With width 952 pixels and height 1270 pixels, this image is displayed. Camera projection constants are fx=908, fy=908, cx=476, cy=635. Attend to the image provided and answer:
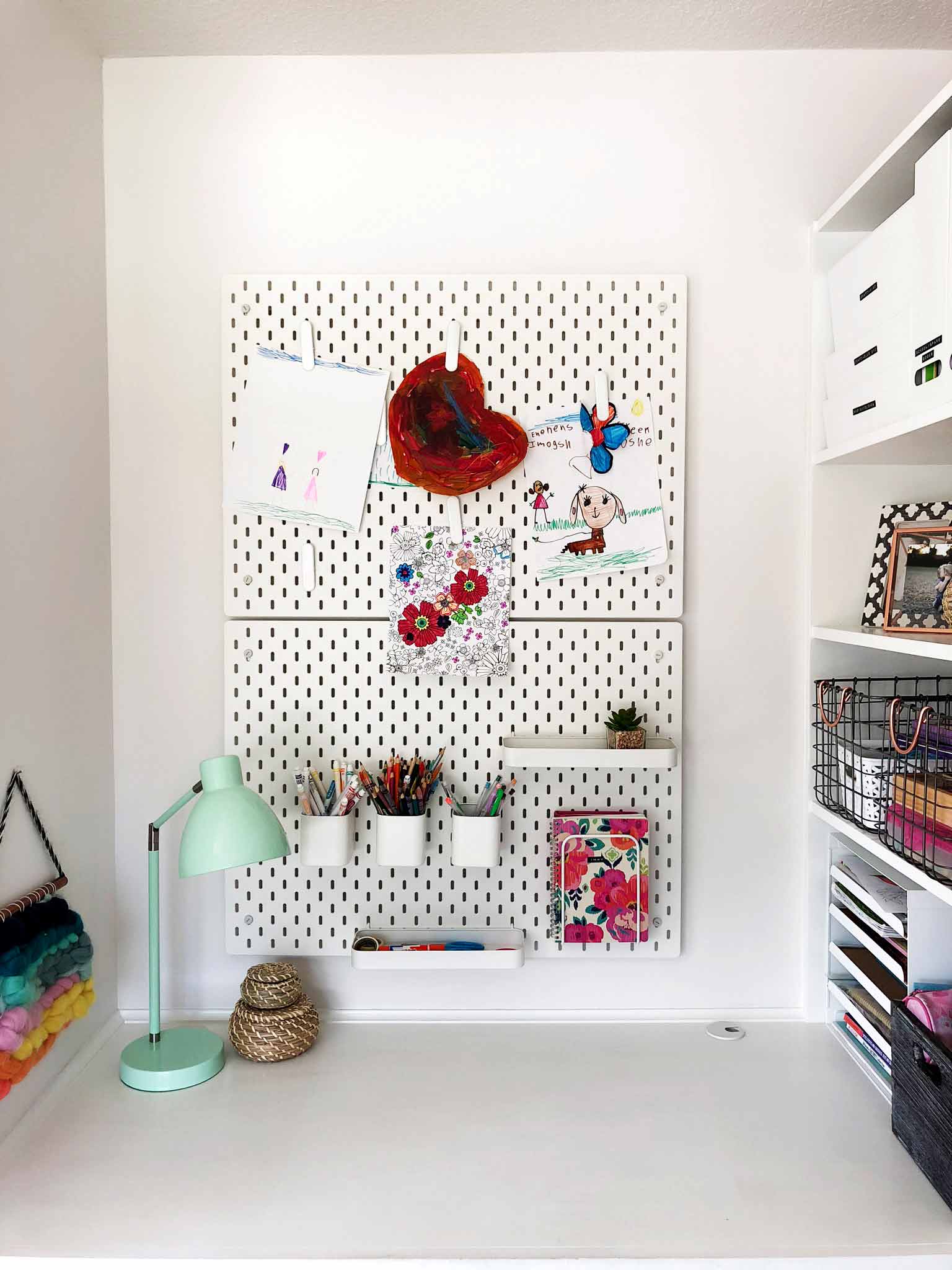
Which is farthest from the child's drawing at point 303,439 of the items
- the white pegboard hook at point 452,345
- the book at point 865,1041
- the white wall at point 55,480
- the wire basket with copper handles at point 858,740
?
the book at point 865,1041

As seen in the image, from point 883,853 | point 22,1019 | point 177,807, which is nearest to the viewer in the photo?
point 22,1019

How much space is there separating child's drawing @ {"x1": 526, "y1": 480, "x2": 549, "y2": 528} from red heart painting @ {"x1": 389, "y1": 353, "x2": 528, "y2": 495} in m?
0.06

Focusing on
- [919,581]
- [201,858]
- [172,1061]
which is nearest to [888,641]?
[919,581]

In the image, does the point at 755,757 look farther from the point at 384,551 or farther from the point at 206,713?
the point at 206,713

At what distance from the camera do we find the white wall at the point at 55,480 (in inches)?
50.6

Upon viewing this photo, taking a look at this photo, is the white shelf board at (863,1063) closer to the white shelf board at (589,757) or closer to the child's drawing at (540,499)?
the white shelf board at (589,757)

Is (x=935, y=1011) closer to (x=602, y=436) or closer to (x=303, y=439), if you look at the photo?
(x=602, y=436)

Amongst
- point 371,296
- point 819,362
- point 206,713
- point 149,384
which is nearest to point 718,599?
point 819,362

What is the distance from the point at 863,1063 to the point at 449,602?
1.00m

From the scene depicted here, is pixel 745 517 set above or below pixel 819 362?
below

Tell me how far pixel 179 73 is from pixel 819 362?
120cm

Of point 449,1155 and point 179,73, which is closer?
point 449,1155

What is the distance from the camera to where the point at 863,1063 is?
1437 mm

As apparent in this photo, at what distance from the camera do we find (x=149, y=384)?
1588 mm
